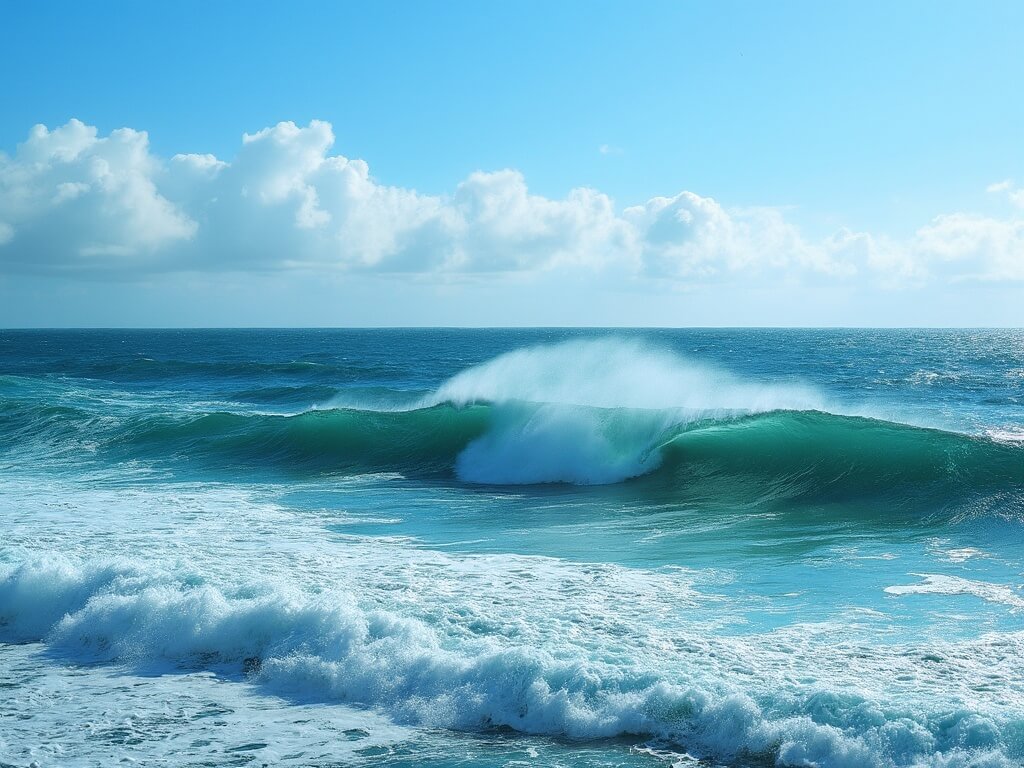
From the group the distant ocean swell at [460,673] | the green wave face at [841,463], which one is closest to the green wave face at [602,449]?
the green wave face at [841,463]

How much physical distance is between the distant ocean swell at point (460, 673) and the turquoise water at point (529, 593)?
0.07 ft

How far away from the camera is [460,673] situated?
19.7ft

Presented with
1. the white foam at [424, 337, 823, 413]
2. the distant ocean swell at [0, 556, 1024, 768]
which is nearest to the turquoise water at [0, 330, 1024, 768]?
the distant ocean swell at [0, 556, 1024, 768]

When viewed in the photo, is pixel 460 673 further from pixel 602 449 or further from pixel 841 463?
pixel 602 449

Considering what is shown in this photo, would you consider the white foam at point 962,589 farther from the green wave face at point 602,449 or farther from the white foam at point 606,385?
the white foam at point 606,385

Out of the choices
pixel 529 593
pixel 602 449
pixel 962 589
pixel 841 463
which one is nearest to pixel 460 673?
pixel 529 593

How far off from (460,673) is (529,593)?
2021 millimetres

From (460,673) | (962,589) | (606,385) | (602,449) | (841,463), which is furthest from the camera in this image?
(606,385)

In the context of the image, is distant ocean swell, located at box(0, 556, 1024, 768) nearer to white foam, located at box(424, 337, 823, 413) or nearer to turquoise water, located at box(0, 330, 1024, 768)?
turquoise water, located at box(0, 330, 1024, 768)

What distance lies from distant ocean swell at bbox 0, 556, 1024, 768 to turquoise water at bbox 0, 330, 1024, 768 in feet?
0.07

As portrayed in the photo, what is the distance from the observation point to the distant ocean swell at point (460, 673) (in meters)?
4.91

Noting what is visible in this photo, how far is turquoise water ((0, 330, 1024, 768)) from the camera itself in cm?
523

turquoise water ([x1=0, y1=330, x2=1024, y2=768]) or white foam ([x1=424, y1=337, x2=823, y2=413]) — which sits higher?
white foam ([x1=424, y1=337, x2=823, y2=413])

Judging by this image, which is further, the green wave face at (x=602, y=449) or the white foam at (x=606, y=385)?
the white foam at (x=606, y=385)
